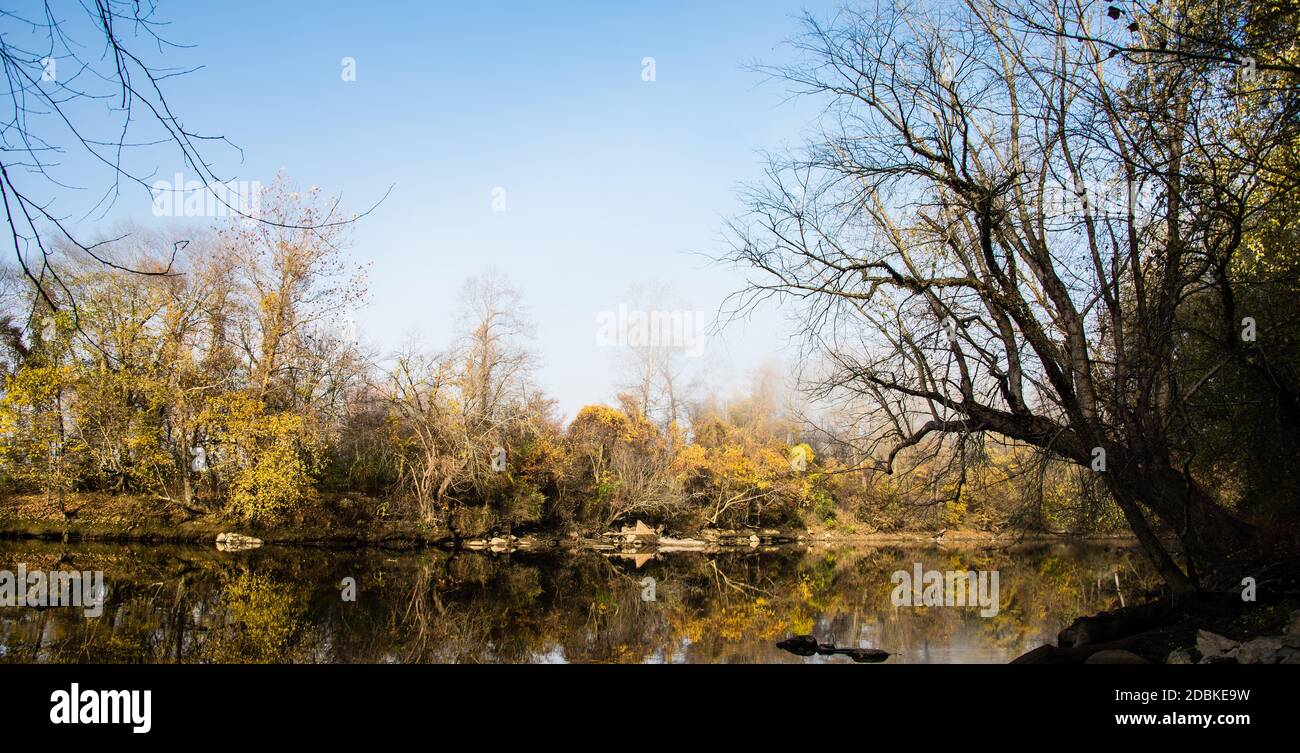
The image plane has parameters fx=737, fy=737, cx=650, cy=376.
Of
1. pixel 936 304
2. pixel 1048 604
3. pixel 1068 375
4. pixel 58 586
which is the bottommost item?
pixel 1048 604

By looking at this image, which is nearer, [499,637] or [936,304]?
[936,304]

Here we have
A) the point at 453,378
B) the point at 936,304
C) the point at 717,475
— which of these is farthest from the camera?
the point at 717,475

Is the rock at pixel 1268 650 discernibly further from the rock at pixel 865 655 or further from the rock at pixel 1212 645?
the rock at pixel 865 655

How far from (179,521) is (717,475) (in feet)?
61.1

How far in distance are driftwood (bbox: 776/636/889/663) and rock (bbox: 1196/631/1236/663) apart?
3313 millimetres

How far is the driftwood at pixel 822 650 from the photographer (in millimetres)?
9008

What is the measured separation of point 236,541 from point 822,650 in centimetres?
1819

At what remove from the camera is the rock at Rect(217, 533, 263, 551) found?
20.8 meters

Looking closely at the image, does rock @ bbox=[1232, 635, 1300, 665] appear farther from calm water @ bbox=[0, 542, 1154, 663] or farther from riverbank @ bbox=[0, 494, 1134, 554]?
riverbank @ bbox=[0, 494, 1134, 554]

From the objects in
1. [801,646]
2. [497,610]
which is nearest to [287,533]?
[497,610]

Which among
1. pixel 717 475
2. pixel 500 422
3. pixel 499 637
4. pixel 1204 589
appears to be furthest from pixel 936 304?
pixel 717 475

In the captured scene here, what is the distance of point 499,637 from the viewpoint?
32.3 ft

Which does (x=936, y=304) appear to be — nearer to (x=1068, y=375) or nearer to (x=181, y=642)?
(x=1068, y=375)
